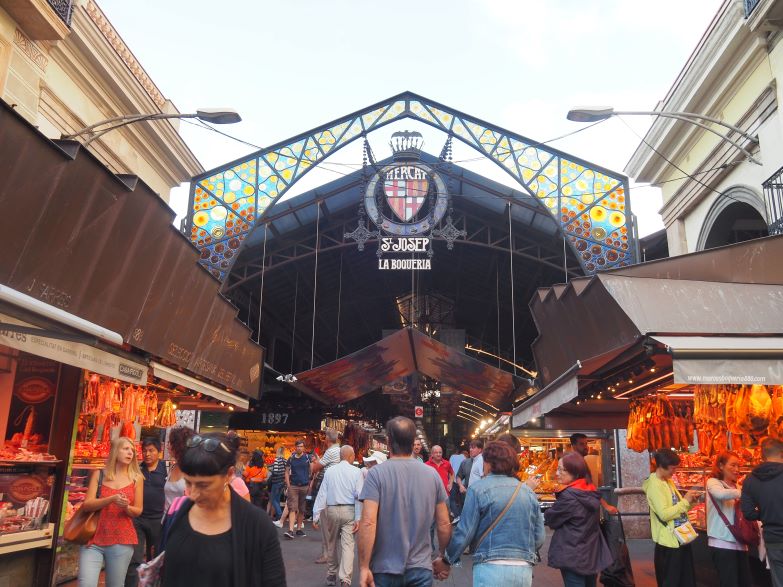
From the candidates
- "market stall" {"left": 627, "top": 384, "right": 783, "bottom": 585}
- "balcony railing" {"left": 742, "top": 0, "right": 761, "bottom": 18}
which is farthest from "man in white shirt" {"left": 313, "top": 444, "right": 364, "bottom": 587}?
"balcony railing" {"left": 742, "top": 0, "right": 761, "bottom": 18}

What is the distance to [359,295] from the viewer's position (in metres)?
24.5

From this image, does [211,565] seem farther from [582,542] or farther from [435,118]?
[435,118]

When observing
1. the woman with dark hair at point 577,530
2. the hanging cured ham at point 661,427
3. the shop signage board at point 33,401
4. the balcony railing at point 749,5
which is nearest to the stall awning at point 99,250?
the shop signage board at point 33,401

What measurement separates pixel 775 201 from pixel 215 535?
9.81m

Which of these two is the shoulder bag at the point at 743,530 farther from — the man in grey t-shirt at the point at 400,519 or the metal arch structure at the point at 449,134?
the metal arch structure at the point at 449,134

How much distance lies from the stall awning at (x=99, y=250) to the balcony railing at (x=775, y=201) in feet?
26.2

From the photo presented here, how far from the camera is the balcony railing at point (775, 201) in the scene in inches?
371

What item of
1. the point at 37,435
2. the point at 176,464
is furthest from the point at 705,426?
the point at 37,435

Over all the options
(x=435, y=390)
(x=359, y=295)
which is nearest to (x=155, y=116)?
(x=359, y=295)

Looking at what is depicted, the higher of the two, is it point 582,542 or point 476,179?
point 476,179

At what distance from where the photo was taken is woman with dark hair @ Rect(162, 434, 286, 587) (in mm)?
2596

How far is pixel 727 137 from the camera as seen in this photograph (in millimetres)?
11141

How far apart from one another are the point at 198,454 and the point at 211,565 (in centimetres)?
41

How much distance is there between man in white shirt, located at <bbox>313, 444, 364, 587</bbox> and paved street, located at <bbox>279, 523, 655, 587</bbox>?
0.50m
